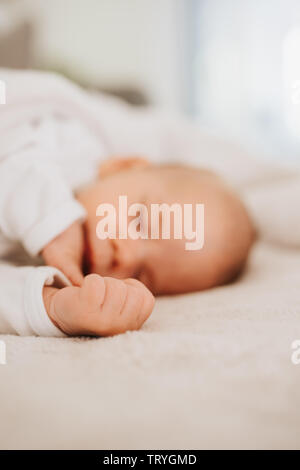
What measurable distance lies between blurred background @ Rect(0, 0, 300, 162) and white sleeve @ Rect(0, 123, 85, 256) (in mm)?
1771

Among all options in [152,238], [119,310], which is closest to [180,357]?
[119,310]

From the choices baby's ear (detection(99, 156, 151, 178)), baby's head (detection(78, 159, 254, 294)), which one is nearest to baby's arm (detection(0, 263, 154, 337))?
baby's head (detection(78, 159, 254, 294))

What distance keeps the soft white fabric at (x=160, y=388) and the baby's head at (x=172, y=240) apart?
0.12 metres

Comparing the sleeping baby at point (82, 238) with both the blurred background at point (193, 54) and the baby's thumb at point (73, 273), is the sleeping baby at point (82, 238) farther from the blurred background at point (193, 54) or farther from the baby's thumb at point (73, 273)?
the blurred background at point (193, 54)

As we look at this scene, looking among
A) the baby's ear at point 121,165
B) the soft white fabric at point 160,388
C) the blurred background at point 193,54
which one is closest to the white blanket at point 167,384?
the soft white fabric at point 160,388

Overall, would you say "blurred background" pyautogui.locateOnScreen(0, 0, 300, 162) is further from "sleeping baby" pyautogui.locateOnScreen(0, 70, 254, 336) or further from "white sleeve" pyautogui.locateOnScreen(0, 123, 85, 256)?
"white sleeve" pyautogui.locateOnScreen(0, 123, 85, 256)

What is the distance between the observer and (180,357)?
1.17ft

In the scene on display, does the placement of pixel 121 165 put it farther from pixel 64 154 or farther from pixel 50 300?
pixel 50 300

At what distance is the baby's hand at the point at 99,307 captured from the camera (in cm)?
40

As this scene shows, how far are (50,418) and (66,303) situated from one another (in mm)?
133

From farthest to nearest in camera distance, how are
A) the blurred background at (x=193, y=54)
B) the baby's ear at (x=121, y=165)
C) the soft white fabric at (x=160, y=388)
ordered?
the blurred background at (x=193, y=54), the baby's ear at (x=121, y=165), the soft white fabric at (x=160, y=388)
